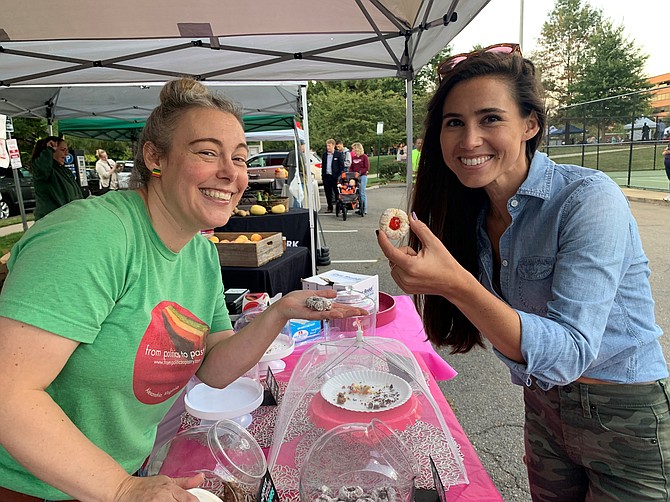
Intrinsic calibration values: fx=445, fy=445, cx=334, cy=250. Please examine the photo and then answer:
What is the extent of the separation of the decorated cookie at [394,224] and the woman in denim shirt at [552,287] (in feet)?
0.31

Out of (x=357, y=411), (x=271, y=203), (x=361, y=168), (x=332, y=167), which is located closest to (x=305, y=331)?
(x=357, y=411)

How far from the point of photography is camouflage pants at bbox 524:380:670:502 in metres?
1.41

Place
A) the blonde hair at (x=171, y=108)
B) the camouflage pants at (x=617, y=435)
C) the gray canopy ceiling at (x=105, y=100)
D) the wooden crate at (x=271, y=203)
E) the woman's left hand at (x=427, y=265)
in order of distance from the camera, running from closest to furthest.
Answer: the woman's left hand at (x=427, y=265) → the camouflage pants at (x=617, y=435) → the blonde hair at (x=171, y=108) → the wooden crate at (x=271, y=203) → the gray canopy ceiling at (x=105, y=100)

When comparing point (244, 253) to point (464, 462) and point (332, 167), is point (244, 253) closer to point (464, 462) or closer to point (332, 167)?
point (464, 462)

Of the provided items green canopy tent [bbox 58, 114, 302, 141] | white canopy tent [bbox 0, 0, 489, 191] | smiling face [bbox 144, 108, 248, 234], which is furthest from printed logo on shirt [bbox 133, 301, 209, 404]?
green canopy tent [bbox 58, 114, 302, 141]

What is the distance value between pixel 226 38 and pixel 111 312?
364 cm

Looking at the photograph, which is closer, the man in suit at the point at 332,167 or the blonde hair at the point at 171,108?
the blonde hair at the point at 171,108

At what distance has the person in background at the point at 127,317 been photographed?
3.33 ft

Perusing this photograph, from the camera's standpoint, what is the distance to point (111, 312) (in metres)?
1.24

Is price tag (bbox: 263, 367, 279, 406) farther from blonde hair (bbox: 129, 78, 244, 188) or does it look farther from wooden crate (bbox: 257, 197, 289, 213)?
A: wooden crate (bbox: 257, 197, 289, 213)

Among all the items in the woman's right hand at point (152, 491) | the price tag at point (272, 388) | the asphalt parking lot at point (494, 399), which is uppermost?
the woman's right hand at point (152, 491)

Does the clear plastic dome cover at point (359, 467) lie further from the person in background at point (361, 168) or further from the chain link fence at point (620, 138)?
the chain link fence at point (620, 138)

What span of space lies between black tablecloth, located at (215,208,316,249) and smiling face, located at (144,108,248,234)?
436 centimetres

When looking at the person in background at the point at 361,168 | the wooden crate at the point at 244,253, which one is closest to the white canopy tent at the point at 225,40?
the wooden crate at the point at 244,253
